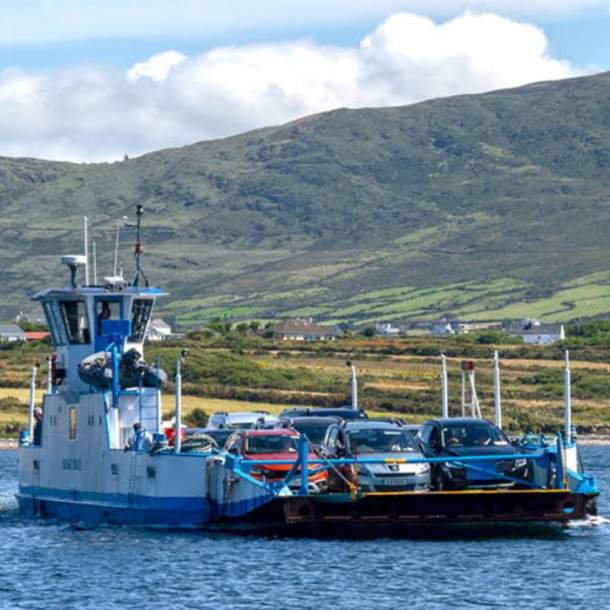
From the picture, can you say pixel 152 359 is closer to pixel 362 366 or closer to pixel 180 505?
pixel 362 366

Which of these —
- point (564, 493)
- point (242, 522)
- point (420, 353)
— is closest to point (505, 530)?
point (564, 493)

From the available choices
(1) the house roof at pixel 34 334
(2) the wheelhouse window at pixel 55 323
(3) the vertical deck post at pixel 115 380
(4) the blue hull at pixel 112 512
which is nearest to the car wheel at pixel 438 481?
(4) the blue hull at pixel 112 512

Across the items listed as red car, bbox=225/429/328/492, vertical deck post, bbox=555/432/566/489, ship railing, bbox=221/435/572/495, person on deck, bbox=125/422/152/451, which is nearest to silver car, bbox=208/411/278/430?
person on deck, bbox=125/422/152/451

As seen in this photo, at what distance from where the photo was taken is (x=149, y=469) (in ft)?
147

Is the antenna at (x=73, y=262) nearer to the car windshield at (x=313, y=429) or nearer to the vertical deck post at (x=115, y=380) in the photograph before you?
the vertical deck post at (x=115, y=380)

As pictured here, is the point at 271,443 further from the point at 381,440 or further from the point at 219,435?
the point at 219,435

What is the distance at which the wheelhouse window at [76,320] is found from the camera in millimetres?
49812

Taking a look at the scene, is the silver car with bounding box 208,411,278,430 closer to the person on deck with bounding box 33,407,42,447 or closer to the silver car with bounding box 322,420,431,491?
the person on deck with bounding box 33,407,42,447

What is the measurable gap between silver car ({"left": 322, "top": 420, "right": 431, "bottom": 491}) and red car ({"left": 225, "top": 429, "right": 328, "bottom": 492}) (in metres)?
0.70

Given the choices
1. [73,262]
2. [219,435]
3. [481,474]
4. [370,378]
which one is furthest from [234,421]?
[370,378]

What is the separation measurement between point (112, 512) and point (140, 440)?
245 cm

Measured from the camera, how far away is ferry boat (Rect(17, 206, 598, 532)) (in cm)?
4166

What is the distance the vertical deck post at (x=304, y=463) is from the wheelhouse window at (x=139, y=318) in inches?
377

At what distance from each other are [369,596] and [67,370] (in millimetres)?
17108
